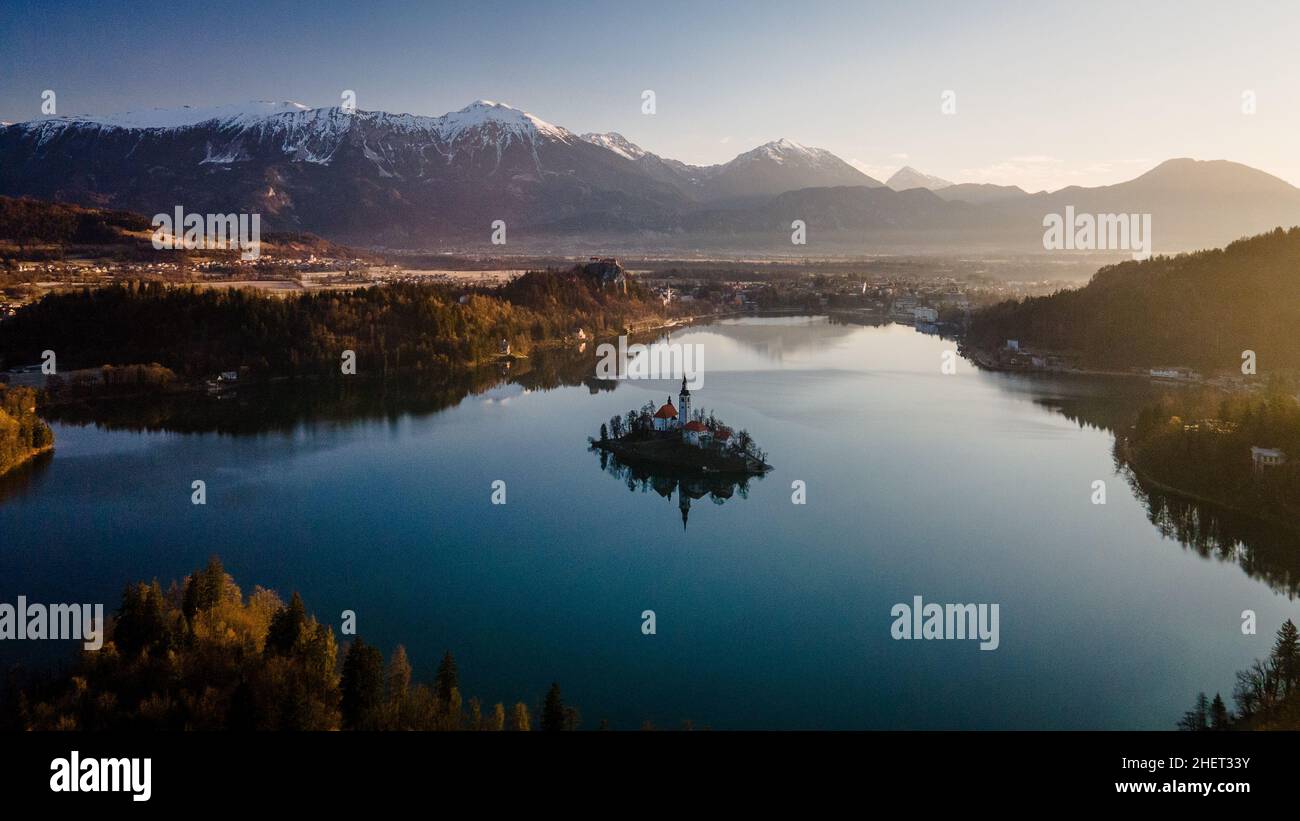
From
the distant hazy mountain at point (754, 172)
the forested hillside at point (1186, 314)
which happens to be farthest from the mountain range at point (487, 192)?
the forested hillside at point (1186, 314)

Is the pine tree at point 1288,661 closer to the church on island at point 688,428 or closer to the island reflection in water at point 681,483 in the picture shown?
the island reflection in water at point 681,483

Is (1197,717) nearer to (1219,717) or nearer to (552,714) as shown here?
(1219,717)

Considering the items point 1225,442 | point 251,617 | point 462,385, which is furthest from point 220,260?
point 1225,442

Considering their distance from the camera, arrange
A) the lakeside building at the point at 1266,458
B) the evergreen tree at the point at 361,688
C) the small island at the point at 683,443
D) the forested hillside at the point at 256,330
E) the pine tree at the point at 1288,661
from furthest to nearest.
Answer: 1. the forested hillside at the point at 256,330
2. the small island at the point at 683,443
3. the lakeside building at the point at 1266,458
4. the pine tree at the point at 1288,661
5. the evergreen tree at the point at 361,688

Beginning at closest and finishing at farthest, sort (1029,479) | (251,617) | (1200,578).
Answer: (251,617), (1200,578), (1029,479)

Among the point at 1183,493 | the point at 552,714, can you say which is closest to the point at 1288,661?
the point at 552,714

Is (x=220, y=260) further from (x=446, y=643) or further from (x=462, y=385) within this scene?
(x=446, y=643)
